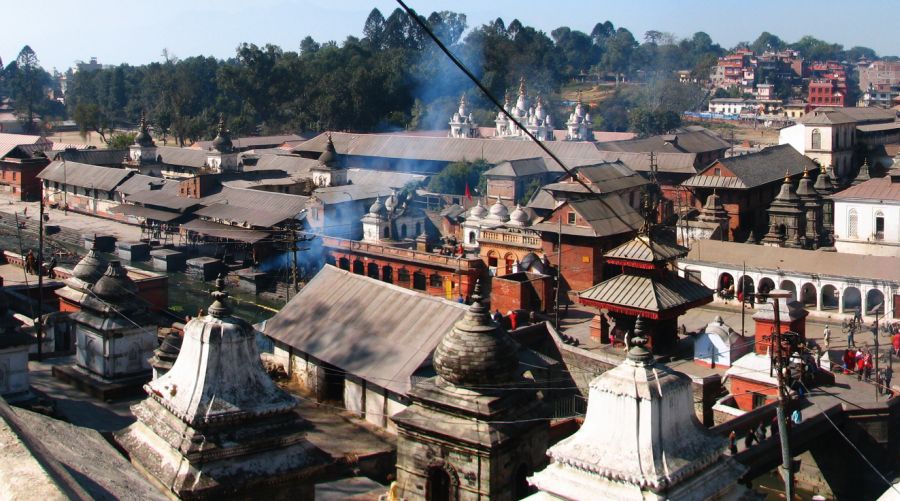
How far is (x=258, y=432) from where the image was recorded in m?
10.2

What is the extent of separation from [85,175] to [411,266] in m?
31.5

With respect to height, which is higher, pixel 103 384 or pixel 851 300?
pixel 851 300

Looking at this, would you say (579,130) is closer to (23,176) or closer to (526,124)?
(526,124)

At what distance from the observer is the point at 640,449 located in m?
8.23

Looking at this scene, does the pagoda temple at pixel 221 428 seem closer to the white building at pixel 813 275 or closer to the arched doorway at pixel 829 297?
the white building at pixel 813 275

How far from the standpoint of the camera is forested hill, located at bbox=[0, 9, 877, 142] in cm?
8831

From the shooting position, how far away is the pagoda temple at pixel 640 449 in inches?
322

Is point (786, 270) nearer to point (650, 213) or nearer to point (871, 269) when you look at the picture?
point (871, 269)

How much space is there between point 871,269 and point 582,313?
29.3 ft

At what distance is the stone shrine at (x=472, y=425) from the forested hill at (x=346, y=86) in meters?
75.4

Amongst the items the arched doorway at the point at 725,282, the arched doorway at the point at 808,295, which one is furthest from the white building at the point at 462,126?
the arched doorway at the point at 808,295

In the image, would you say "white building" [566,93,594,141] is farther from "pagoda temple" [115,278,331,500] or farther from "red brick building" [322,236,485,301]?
"pagoda temple" [115,278,331,500]

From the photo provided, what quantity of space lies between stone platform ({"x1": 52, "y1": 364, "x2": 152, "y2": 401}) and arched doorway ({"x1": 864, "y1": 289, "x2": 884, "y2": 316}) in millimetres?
21463

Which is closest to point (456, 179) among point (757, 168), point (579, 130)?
point (579, 130)
